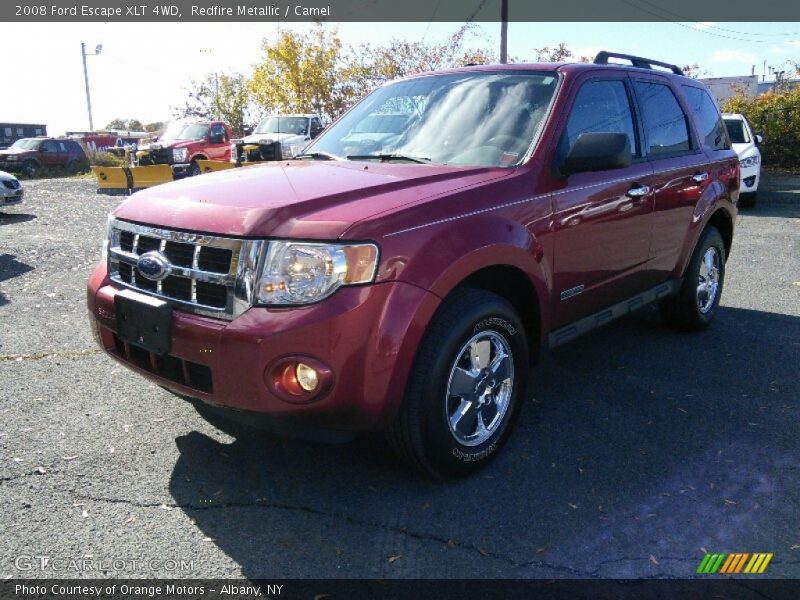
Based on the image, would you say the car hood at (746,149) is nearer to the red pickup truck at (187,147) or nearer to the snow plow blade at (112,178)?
the red pickup truck at (187,147)

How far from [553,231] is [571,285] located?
1.28 feet

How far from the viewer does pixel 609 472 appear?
3287 millimetres

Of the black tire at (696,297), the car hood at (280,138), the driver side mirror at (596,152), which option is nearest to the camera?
the driver side mirror at (596,152)

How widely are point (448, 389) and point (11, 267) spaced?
6.98 metres

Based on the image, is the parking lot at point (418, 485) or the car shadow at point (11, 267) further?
the car shadow at point (11, 267)

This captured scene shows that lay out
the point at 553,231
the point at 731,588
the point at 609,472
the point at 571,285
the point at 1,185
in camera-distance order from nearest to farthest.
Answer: the point at 731,588, the point at 609,472, the point at 553,231, the point at 571,285, the point at 1,185

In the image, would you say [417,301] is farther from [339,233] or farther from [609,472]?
[609,472]

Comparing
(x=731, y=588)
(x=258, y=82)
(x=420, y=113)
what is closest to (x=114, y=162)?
(x=258, y=82)

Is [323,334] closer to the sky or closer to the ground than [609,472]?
closer to the sky

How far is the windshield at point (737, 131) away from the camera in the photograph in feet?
44.3

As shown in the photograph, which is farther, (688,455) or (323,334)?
(688,455)

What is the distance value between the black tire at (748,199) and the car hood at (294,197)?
12668 mm

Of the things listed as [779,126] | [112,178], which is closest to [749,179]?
[779,126]

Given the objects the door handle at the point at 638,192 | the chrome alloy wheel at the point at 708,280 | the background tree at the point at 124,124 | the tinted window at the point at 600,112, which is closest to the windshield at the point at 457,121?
the tinted window at the point at 600,112
